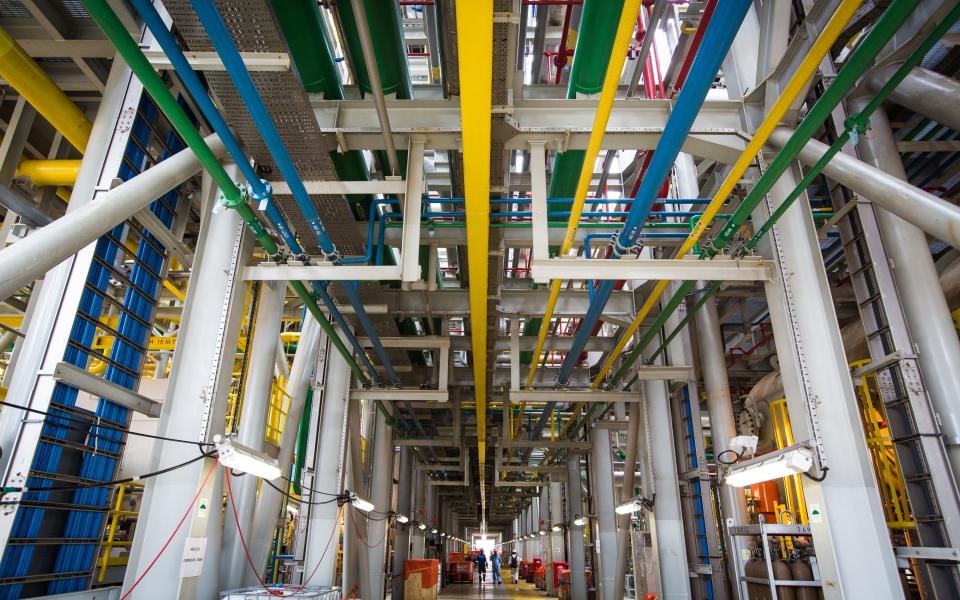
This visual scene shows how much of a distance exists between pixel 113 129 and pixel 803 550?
30.2 ft

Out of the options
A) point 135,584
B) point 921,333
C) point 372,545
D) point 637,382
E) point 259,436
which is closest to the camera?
point 135,584

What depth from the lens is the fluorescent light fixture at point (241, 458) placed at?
16.9 ft

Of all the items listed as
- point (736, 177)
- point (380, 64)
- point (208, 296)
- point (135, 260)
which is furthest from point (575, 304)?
point (135, 260)

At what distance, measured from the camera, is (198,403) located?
537 centimetres

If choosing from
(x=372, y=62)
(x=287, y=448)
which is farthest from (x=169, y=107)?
(x=287, y=448)

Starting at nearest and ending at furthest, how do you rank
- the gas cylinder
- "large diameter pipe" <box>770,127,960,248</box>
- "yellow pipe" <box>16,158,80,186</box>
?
"large diameter pipe" <box>770,127,960,248</box> < the gas cylinder < "yellow pipe" <box>16,158,80,186</box>

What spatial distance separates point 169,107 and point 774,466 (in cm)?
628

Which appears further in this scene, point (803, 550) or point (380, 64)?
point (803, 550)

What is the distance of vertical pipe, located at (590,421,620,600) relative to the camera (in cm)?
1425

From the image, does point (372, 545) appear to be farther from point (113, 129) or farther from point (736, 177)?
point (736, 177)

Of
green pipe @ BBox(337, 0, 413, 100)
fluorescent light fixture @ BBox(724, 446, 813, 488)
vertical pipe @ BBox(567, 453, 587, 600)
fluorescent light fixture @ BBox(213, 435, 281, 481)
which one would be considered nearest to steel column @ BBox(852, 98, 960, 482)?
fluorescent light fixture @ BBox(724, 446, 813, 488)

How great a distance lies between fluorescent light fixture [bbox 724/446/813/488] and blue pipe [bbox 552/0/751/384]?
262 cm

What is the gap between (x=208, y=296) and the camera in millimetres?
5754

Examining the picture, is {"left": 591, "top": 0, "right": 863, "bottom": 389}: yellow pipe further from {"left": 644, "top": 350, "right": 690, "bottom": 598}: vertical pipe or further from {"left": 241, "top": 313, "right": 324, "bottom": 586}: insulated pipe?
{"left": 241, "top": 313, "right": 324, "bottom": 586}: insulated pipe
